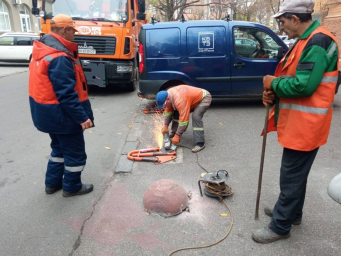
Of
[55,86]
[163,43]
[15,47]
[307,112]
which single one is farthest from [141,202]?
[15,47]

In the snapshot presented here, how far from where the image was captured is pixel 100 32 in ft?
26.7

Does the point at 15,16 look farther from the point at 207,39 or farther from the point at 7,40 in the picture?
the point at 207,39

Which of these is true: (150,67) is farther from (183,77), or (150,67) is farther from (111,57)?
(111,57)

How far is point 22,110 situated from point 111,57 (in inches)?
107

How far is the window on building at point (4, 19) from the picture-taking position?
2515 cm

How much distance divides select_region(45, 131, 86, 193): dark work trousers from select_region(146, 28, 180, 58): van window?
4.06m

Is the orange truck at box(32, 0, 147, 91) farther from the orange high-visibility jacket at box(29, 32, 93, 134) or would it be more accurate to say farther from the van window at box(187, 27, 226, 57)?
the orange high-visibility jacket at box(29, 32, 93, 134)

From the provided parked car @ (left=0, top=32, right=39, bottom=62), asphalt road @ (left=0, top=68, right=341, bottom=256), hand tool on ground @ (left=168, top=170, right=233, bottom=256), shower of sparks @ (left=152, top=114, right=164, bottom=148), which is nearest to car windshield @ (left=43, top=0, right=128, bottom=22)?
shower of sparks @ (left=152, top=114, right=164, bottom=148)

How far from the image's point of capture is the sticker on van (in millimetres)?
6824

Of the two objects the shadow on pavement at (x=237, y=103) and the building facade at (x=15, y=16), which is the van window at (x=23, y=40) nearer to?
the building facade at (x=15, y=16)

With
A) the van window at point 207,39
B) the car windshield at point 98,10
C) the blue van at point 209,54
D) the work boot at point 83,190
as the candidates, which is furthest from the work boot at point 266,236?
the car windshield at point 98,10

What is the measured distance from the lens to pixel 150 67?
6.97 m

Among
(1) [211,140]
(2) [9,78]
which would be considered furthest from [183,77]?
(2) [9,78]

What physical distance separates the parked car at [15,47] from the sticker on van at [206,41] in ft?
40.3
